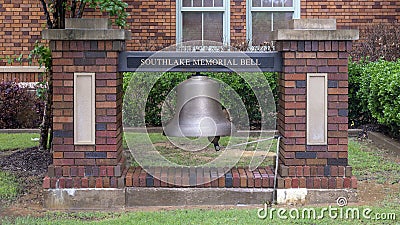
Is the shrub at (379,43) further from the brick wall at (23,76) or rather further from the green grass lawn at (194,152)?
the brick wall at (23,76)

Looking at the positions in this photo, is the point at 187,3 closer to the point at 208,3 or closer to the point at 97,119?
the point at 208,3

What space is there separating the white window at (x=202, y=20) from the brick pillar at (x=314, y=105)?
304 inches

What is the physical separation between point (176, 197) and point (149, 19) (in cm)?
790

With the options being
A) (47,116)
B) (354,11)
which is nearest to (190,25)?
(354,11)

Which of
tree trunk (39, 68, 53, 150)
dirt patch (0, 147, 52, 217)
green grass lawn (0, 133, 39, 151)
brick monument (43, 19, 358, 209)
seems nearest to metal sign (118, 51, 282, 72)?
brick monument (43, 19, 358, 209)

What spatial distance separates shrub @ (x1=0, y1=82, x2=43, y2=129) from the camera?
12719 millimetres

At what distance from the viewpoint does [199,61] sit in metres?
6.53

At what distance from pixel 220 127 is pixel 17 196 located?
2.35 metres

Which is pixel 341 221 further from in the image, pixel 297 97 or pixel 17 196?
pixel 17 196

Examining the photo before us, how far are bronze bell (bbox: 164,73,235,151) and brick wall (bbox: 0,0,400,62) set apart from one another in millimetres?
7531

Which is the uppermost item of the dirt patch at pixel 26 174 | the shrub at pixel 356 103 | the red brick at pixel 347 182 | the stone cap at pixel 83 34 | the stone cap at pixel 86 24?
the stone cap at pixel 86 24

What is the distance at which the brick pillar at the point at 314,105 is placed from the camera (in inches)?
253

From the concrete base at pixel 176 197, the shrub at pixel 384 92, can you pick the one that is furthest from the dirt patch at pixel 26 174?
the shrub at pixel 384 92

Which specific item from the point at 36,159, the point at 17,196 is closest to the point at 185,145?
the point at 36,159
